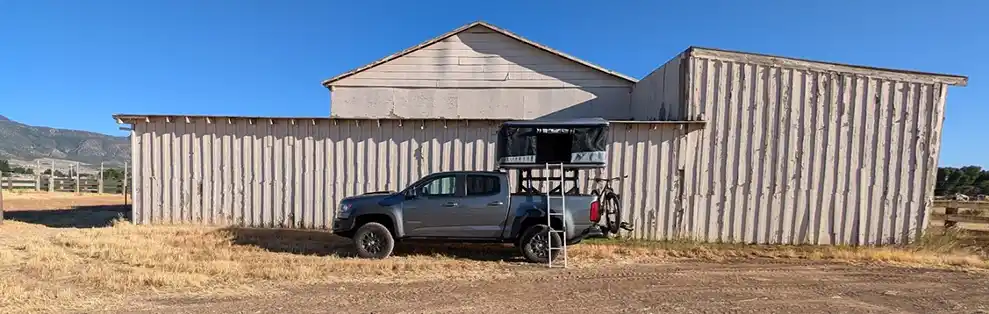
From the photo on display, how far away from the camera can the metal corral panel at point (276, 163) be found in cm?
1083

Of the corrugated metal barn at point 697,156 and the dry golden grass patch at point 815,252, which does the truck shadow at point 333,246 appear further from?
the dry golden grass patch at point 815,252

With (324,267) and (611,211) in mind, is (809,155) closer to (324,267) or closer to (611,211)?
(611,211)

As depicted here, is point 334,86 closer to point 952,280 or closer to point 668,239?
point 668,239

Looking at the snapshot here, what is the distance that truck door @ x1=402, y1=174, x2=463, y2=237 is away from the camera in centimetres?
795

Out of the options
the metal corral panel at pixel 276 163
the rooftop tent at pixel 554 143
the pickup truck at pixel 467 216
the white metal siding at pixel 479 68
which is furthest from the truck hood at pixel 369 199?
the white metal siding at pixel 479 68

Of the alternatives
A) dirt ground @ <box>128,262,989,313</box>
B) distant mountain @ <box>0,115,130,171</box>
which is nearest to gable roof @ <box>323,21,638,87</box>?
dirt ground @ <box>128,262,989,313</box>

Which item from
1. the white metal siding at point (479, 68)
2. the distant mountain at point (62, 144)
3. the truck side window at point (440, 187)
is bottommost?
the distant mountain at point (62, 144)

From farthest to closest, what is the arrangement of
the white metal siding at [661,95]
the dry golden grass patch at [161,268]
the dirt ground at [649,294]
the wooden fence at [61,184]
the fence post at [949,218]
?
the wooden fence at [61,184] → the white metal siding at [661,95] → the fence post at [949,218] → the dry golden grass patch at [161,268] → the dirt ground at [649,294]

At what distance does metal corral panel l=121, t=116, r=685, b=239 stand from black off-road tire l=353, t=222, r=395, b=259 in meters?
2.96

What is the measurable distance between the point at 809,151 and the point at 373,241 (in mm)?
8786

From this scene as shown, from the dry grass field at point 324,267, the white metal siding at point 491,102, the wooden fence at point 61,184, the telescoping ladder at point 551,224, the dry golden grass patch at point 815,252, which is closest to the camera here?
the dry grass field at point 324,267

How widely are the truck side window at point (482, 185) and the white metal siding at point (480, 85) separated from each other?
21.9 feet

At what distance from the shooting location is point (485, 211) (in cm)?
789

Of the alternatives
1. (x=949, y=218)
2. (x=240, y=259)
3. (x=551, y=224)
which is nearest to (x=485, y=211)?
(x=551, y=224)
